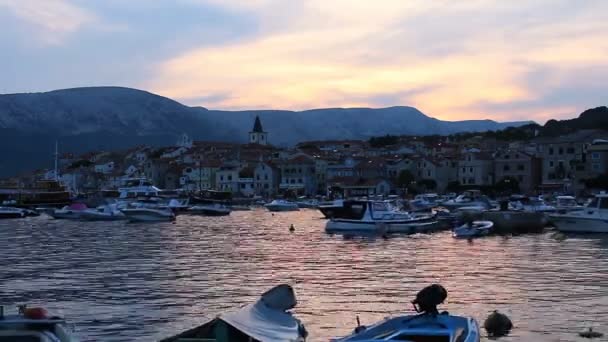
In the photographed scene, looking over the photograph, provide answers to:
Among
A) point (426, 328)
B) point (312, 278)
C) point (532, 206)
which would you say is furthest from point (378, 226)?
point (426, 328)

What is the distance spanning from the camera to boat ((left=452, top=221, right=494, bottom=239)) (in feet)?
142

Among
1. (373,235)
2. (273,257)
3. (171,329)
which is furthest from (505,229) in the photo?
(171,329)

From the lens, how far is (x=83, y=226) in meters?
57.9

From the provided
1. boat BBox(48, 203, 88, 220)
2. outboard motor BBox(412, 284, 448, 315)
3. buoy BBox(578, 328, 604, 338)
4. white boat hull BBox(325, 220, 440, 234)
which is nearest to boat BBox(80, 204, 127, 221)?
boat BBox(48, 203, 88, 220)

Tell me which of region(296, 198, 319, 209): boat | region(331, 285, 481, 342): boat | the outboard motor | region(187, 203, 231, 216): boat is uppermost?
the outboard motor

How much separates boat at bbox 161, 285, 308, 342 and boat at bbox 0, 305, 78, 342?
1.76 metres

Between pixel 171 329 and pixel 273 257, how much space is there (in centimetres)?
1582

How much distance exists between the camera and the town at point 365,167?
99688mm

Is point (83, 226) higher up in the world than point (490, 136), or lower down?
lower down

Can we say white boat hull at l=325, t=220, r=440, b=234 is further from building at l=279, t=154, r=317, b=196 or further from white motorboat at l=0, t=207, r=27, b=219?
building at l=279, t=154, r=317, b=196

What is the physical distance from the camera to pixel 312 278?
25.4 metres

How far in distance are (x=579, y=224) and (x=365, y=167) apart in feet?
243

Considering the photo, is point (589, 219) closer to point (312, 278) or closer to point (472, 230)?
point (472, 230)

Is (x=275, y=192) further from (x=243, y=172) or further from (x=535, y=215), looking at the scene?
(x=535, y=215)
